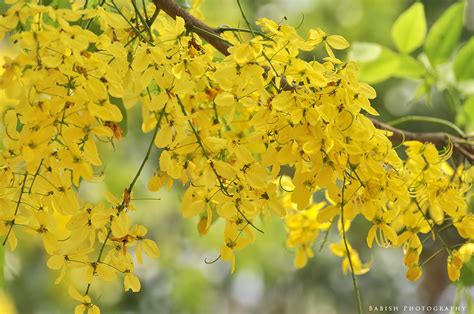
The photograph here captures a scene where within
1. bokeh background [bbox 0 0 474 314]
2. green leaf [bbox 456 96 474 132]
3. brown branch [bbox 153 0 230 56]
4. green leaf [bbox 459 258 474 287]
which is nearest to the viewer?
brown branch [bbox 153 0 230 56]

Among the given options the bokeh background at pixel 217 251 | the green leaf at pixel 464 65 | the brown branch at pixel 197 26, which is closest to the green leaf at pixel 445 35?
the green leaf at pixel 464 65

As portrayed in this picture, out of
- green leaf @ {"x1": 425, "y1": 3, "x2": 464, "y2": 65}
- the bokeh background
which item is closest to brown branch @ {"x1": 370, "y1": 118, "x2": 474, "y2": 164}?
green leaf @ {"x1": 425, "y1": 3, "x2": 464, "y2": 65}

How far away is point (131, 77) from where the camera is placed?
0.57 meters

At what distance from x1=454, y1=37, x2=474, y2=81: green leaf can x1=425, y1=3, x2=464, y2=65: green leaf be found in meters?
0.02

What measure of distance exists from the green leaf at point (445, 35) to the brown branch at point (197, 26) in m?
0.40

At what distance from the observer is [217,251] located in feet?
5.43

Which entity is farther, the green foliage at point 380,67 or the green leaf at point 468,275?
the green foliage at point 380,67

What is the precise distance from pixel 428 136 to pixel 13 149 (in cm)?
34

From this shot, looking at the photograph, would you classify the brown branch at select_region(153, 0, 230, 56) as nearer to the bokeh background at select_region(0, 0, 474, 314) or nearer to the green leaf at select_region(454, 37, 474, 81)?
the green leaf at select_region(454, 37, 474, 81)

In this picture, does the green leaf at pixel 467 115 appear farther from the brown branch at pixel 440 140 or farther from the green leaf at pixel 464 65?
the brown branch at pixel 440 140

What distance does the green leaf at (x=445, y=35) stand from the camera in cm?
94

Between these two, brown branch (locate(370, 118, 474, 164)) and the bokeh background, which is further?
the bokeh background

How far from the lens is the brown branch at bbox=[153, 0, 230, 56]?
60cm

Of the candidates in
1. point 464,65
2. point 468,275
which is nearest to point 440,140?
point 468,275
